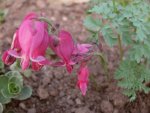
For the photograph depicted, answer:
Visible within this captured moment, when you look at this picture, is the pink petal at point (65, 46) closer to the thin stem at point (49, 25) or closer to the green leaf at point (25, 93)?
the thin stem at point (49, 25)

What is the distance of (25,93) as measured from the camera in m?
2.01

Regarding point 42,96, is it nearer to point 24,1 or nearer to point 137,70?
point 137,70

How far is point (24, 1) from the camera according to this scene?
108 inches

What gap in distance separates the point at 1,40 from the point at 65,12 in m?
0.46

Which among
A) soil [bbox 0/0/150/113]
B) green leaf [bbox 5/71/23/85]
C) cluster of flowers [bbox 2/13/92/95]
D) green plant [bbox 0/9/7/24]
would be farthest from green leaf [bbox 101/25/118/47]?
green plant [bbox 0/9/7/24]

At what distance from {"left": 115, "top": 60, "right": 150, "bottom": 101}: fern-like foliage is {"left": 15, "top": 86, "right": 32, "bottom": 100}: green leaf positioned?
42cm

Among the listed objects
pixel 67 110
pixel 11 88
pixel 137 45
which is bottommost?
pixel 67 110

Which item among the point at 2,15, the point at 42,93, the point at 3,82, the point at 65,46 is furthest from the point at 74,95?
the point at 2,15

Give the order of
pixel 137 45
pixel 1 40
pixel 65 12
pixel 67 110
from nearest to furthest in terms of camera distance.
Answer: pixel 137 45 → pixel 67 110 → pixel 1 40 → pixel 65 12

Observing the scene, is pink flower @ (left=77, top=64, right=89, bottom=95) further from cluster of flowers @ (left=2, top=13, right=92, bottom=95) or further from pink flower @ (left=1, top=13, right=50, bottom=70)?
pink flower @ (left=1, top=13, right=50, bottom=70)

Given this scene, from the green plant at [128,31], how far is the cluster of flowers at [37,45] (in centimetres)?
24


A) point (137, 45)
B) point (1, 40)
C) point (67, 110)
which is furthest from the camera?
point (1, 40)

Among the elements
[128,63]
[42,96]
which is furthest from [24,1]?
[128,63]

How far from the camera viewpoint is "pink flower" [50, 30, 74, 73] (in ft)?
Result: 5.15
